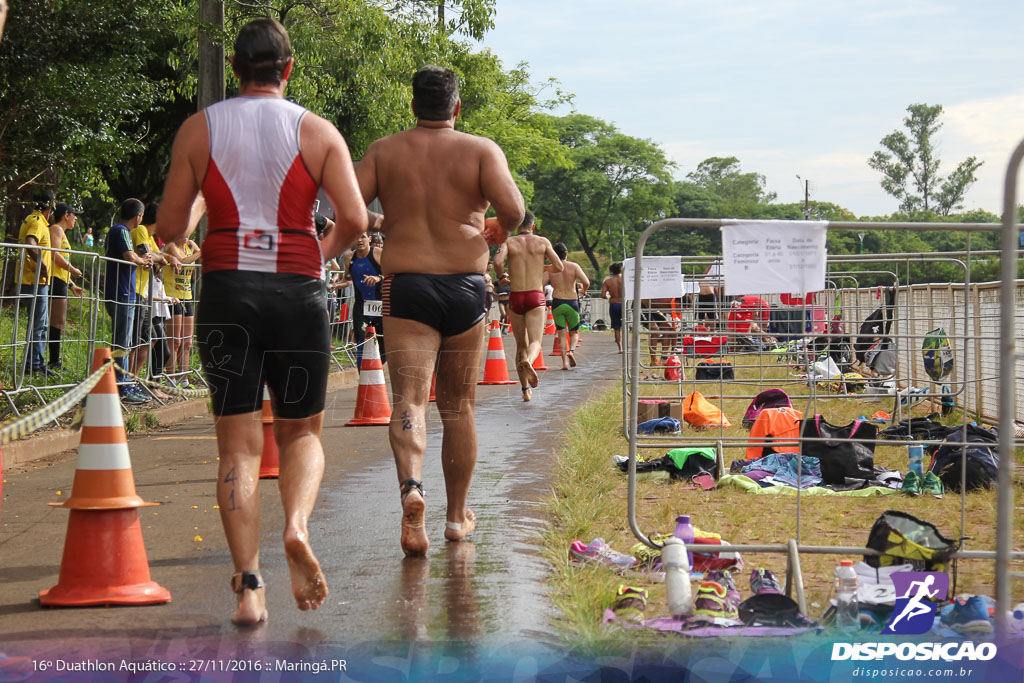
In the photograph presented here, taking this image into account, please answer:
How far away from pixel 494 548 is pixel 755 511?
6.26ft

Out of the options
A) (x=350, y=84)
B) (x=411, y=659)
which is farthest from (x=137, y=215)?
(x=350, y=84)

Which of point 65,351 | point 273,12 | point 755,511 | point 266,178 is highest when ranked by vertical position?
point 273,12

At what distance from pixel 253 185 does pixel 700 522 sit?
126 inches

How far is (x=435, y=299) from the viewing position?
5203 mm

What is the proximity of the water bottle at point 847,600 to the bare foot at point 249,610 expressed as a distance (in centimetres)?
197

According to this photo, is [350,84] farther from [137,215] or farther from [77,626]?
[77,626]

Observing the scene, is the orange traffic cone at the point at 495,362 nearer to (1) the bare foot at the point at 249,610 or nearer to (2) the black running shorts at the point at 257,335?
(2) the black running shorts at the point at 257,335

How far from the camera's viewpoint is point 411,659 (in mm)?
3676

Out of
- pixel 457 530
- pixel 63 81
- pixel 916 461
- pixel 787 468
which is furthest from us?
pixel 63 81

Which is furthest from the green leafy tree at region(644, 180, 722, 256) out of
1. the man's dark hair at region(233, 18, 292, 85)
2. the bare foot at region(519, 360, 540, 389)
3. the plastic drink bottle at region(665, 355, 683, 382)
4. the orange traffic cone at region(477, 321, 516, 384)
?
the man's dark hair at region(233, 18, 292, 85)

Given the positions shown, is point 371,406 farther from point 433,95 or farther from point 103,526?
point 103,526

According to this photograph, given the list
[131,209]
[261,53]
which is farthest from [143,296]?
[261,53]

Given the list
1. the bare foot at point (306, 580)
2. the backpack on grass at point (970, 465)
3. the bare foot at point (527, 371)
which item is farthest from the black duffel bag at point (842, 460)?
the bare foot at point (527, 371)

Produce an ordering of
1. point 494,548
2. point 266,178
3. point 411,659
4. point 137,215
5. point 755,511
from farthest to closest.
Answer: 1. point 137,215
2. point 755,511
3. point 494,548
4. point 266,178
5. point 411,659
